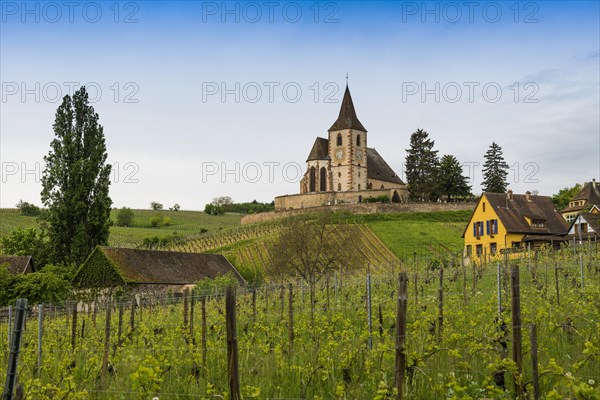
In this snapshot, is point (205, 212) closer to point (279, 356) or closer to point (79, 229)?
point (79, 229)

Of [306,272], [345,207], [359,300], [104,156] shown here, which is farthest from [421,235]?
[359,300]

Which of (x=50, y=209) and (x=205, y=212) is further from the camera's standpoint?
(x=205, y=212)

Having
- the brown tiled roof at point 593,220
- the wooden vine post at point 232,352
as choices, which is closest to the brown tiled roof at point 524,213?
the brown tiled roof at point 593,220

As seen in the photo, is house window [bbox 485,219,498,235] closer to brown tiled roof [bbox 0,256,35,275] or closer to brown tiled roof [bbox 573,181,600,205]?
brown tiled roof [bbox 573,181,600,205]

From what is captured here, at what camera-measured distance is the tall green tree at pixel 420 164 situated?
82438mm

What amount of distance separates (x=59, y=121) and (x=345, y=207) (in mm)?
40303

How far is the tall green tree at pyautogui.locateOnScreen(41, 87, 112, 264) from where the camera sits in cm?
4059

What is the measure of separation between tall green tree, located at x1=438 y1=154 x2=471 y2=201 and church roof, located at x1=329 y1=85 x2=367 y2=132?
1433 centimetres

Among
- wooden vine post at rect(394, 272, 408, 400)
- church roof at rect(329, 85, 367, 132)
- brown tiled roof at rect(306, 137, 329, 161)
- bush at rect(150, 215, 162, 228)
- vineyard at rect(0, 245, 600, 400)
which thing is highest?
church roof at rect(329, 85, 367, 132)

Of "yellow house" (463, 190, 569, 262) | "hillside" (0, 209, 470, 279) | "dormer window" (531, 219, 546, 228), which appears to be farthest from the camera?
"hillside" (0, 209, 470, 279)

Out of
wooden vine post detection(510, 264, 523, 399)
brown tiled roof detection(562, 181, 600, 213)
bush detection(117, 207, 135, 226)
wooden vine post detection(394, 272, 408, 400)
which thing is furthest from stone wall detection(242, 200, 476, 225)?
wooden vine post detection(394, 272, 408, 400)

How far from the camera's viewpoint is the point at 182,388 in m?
9.55

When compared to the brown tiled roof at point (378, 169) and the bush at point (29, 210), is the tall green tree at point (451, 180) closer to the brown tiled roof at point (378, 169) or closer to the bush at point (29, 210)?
the brown tiled roof at point (378, 169)

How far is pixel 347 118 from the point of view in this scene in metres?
92.1
